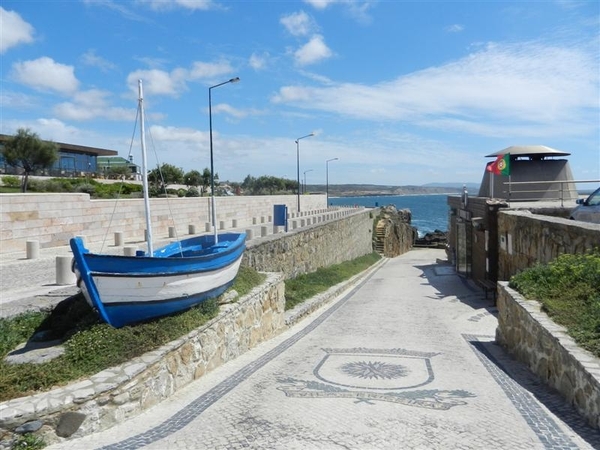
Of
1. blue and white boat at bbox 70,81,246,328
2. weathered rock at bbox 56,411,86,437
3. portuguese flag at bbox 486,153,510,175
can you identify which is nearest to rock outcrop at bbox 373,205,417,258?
portuguese flag at bbox 486,153,510,175

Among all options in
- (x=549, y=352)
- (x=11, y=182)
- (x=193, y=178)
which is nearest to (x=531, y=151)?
(x=549, y=352)

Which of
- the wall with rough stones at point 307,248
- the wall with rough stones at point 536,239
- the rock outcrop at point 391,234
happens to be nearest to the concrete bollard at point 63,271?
the wall with rough stones at point 307,248

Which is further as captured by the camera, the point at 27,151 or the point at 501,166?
the point at 27,151

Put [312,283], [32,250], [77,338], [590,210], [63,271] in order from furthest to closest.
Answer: [312,283], [32,250], [590,210], [63,271], [77,338]

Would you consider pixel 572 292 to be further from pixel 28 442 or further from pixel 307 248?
pixel 307 248

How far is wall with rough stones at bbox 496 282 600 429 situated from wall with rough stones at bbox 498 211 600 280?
166cm

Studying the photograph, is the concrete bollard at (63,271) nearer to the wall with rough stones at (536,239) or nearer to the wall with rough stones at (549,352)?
the wall with rough stones at (549,352)

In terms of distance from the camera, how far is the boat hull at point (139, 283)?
21.8 feet

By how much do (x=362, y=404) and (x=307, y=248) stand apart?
15.0 metres

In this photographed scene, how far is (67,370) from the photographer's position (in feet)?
18.9

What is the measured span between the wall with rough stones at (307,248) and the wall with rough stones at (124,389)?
15.8ft

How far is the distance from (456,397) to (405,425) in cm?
140

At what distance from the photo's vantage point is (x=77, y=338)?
21.4 ft

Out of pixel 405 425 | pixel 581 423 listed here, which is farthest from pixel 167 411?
pixel 581 423
